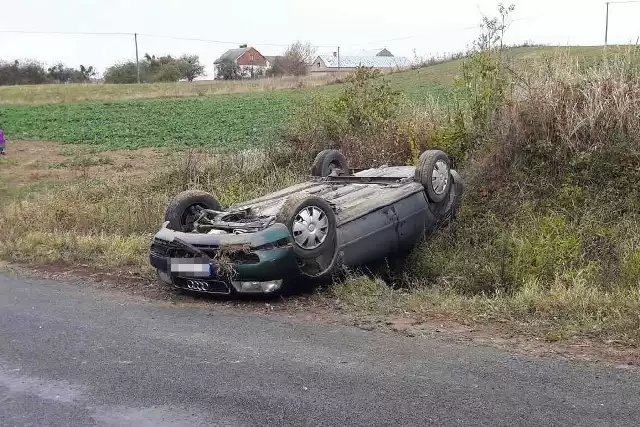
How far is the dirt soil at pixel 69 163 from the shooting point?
17.2 m

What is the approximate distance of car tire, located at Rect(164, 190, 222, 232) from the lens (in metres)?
7.18

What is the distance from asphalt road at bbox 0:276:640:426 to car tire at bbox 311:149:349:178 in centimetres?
389

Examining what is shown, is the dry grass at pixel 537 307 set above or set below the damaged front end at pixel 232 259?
below

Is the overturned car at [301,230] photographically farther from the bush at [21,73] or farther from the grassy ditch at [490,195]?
the bush at [21,73]

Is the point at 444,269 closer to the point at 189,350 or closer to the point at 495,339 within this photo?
the point at 495,339

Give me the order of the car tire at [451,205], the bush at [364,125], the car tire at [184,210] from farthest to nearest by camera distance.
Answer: the bush at [364,125], the car tire at [451,205], the car tire at [184,210]

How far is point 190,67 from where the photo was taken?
91062 millimetres

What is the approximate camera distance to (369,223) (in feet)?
23.3

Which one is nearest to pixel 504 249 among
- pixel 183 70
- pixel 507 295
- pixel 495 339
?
pixel 507 295

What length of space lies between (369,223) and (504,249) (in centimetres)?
170

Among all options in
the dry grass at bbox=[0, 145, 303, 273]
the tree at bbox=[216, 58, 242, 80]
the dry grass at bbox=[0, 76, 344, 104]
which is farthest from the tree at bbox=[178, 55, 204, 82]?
the dry grass at bbox=[0, 145, 303, 273]

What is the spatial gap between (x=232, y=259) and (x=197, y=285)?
51 centimetres

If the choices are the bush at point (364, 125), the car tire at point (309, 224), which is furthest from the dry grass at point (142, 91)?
the car tire at point (309, 224)

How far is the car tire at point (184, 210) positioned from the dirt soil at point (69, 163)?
8233mm
